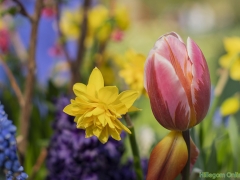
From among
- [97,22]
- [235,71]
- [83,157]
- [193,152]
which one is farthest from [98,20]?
[193,152]

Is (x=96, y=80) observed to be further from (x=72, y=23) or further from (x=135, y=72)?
(x=72, y=23)

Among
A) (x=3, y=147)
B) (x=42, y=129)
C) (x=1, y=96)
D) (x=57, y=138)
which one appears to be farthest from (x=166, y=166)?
(x=1, y=96)

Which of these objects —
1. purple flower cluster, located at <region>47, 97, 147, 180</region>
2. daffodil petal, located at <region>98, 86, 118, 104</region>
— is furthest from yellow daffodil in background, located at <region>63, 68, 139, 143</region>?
purple flower cluster, located at <region>47, 97, 147, 180</region>

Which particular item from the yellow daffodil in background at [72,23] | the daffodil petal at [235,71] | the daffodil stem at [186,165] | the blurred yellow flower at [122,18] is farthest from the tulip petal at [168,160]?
the yellow daffodil in background at [72,23]

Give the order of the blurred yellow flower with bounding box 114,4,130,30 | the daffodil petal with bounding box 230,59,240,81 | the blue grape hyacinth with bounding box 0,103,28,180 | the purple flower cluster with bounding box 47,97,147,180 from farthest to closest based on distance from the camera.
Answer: the blurred yellow flower with bounding box 114,4,130,30 < the daffodil petal with bounding box 230,59,240,81 < the purple flower cluster with bounding box 47,97,147,180 < the blue grape hyacinth with bounding box 0,103,28,180

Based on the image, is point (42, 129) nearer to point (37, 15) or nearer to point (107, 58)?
point (107, 58)

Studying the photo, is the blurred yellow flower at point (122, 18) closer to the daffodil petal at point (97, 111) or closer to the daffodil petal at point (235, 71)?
the daffodil petal at point (235, 71)

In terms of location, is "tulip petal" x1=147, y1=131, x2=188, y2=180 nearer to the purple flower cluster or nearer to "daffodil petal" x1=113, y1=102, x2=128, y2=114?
"daffodil petal" x1=113, y1=102, x2=128, y2=114
